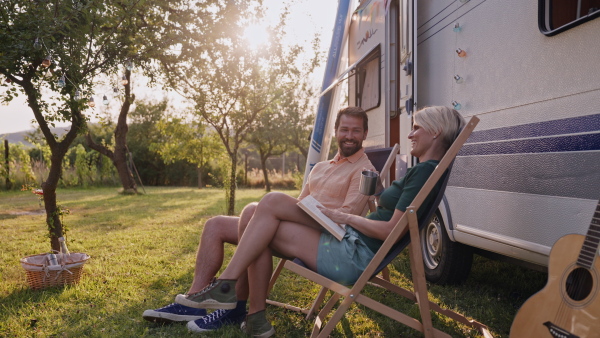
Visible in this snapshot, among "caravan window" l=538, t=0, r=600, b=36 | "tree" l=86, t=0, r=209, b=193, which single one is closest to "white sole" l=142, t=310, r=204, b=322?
"tree" l=86, t=0, r=209, b=193

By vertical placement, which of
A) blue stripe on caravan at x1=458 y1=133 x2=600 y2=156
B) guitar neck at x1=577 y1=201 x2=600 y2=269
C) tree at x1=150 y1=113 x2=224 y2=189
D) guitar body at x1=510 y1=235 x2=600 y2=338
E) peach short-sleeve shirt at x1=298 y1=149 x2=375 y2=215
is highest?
tree at x1=150 y1=113 x2=224 y2=189

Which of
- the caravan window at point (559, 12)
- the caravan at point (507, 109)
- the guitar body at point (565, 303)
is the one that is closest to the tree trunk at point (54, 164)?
the caravan at point (507, 109)

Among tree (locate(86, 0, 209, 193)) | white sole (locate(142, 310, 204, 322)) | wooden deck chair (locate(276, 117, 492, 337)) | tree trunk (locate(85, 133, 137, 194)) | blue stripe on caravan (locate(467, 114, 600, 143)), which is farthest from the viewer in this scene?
tree trunk (locate(85, 133, 137, 194))

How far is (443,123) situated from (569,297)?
0.96 metres

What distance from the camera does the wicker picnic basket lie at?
3.39 m

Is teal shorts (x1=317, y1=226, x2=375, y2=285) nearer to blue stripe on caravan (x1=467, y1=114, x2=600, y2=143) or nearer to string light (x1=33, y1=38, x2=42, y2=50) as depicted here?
blue stripe on caravan (x1=467, y1=114, x2=600, y2=143)

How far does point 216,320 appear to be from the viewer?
2.60 meters

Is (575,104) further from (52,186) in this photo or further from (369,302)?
(52,186)

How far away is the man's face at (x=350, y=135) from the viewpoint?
2844 millimetres

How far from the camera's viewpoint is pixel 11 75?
3.36 metres

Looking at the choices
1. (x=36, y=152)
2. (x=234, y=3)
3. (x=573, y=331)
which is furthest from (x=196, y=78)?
(x=36, y=152)

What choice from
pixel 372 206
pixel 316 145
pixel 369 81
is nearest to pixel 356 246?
pixel 372 206

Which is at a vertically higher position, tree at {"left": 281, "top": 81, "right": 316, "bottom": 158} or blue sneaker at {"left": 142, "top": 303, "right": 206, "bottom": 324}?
tree at {"left": 281, "top": 81, "right": 316, "bottom": 158}

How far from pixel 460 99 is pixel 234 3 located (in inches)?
171
